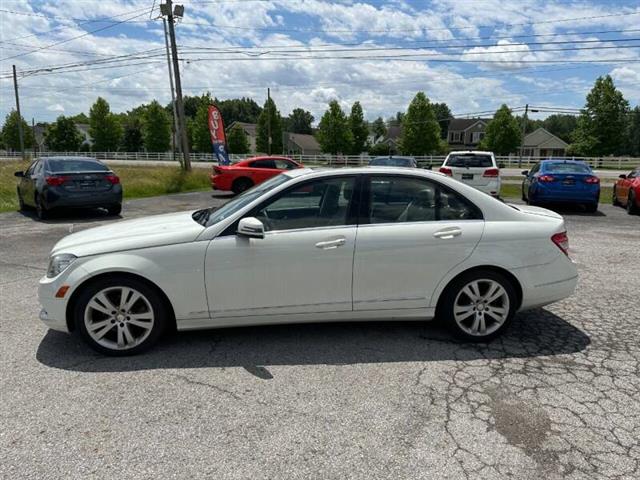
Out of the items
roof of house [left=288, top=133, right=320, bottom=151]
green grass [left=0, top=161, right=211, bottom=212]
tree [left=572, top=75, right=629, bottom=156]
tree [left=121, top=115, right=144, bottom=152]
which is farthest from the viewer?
roof of house [left=288, top=133, right=320, bottom=151]

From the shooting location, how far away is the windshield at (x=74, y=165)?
433 inches

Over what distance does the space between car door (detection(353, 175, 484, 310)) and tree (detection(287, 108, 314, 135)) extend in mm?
125012

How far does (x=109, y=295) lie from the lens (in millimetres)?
3713

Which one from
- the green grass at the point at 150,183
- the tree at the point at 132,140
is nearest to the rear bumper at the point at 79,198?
→ the green grass at the point at 150,183

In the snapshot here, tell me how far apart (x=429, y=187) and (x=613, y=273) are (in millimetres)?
3894

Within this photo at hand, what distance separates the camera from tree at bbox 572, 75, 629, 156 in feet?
153

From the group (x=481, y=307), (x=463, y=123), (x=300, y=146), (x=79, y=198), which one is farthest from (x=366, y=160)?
(x=481, y=307)

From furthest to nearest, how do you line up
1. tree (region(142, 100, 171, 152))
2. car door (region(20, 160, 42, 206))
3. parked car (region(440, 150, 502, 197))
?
tree (region(142, 100, 171, 152)) → parked car (region(440, 150, 502, 197)) → car door (region(20, 160, 42, 206))

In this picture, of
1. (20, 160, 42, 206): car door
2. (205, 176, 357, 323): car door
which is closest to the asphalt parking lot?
(205, 176, 357, 323): car door

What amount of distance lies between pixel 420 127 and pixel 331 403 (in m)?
49.7

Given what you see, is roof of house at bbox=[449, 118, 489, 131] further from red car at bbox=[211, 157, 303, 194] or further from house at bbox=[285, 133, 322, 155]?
red car at bbox=[211, 157, 303, 194]

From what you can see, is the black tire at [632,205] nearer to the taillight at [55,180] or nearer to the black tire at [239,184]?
the black tire at [239,184]

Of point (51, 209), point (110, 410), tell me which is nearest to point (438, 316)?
point (110, 410)

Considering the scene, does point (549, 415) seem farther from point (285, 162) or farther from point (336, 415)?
point (285, 162)
